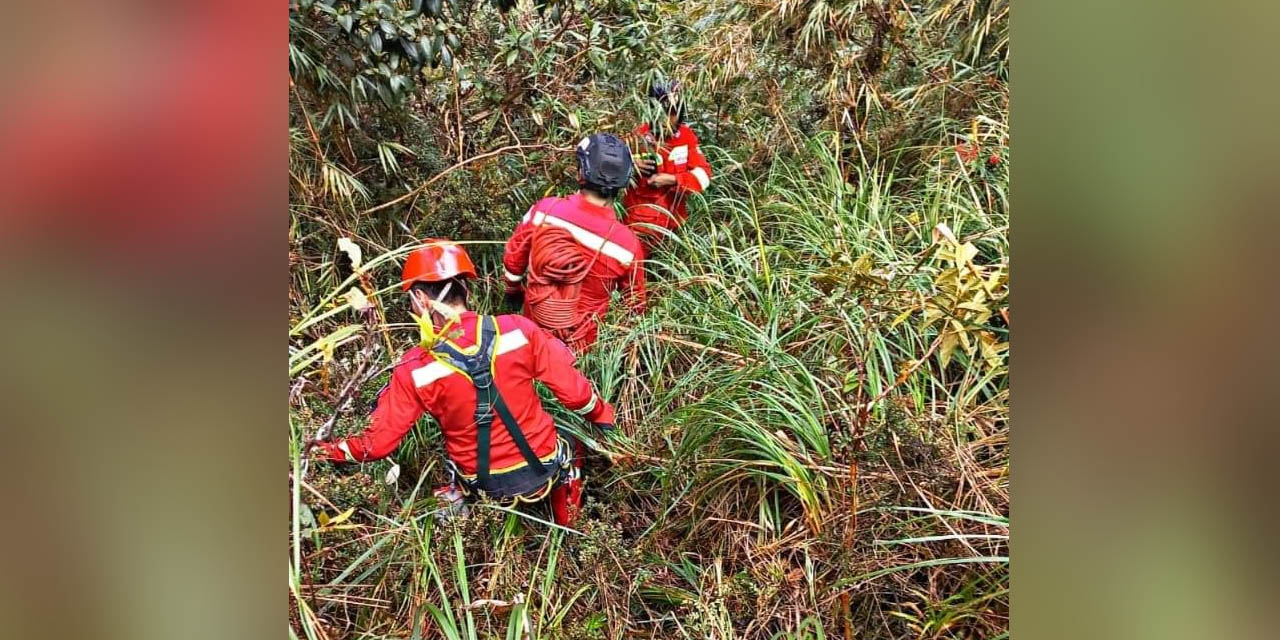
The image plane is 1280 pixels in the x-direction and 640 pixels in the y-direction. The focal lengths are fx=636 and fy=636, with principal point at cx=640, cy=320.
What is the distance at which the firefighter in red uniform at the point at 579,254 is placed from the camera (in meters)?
2.25

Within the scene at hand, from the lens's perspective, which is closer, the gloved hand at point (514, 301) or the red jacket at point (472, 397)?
the red jacket at point (472, 397)

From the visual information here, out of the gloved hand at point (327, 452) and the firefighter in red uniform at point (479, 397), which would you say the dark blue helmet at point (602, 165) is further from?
the gloved hand at point (327, 452)

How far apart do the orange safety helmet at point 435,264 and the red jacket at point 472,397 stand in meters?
0.18

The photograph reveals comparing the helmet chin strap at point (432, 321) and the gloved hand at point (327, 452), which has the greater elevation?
the helmet chin strap at point (432, 321)

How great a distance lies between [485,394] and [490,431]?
0.13m

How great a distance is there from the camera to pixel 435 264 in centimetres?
210

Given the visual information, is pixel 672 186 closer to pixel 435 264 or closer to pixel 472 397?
pixel 435 264

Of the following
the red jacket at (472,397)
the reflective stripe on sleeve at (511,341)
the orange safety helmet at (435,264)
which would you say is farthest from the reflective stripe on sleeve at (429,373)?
the orange safety helmet at (435,264)
